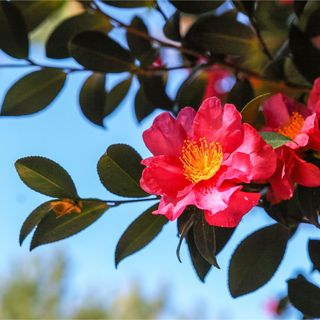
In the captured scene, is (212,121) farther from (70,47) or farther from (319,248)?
(70,47)

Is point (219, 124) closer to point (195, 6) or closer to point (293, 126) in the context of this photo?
point (293, 126)

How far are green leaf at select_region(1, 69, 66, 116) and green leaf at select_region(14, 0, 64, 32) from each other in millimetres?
76

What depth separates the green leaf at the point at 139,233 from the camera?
723 millimetres

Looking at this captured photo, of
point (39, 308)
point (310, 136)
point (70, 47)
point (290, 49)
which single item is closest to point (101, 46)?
point (70, 47)

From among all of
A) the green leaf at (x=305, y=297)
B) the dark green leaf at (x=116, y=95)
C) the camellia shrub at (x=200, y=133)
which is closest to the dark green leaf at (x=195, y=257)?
the camellia shrub at (x=200, y=133)

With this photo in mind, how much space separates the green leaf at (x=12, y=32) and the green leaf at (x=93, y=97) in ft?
0.49

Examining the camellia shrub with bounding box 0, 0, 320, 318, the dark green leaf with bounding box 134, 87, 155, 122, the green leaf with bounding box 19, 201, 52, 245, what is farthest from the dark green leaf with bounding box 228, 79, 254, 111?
the green leaf with bounding box 19, 201, 52, 245

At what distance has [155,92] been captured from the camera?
1.00 meters

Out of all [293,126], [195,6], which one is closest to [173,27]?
[195,6]

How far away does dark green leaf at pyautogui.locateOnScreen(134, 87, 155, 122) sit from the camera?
3.56 feet

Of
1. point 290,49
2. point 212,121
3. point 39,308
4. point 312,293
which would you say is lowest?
point 39,308

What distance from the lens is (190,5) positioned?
2.93ft

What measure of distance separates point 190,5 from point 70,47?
0.19 metres

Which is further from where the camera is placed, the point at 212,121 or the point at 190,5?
the point at 190,5
